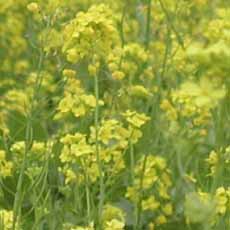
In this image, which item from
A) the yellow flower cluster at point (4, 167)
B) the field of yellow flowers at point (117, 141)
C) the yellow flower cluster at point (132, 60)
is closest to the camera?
the field of yellow flowers at point (117, 141)

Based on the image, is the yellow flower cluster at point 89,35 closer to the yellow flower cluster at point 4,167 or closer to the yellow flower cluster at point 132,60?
the yellow flower cluster at point 4,167

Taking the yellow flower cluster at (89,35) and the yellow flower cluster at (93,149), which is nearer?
the yellow flower cluster at (89,35)

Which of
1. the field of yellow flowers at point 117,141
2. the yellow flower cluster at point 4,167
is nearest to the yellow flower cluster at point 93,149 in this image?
the field of yellow flowers at point 117,141

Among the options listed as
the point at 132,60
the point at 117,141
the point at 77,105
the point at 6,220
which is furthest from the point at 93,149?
the point at 132,60

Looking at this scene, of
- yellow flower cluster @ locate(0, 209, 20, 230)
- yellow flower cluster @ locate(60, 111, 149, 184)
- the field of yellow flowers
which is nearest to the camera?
the field of yellow flowers

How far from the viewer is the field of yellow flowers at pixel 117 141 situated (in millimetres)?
1704

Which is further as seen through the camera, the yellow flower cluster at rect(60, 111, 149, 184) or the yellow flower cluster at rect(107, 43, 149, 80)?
the yellow flower cluster at rect(107, 43, 149, 80)

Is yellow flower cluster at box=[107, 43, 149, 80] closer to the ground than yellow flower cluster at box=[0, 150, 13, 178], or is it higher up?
higher up

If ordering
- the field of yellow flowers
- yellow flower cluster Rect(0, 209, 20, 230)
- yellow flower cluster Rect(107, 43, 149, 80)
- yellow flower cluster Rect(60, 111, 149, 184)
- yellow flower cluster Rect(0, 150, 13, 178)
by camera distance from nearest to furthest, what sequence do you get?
the field of yellow flowers < yellow flower cluster Rect(0, 209, 20, 230) < yellow flower cluster Rect(60, 111, 149, 184) < yellow flower cluster Rect(0, 150, 13, 178) < yellow flower cluster Rect(107, 43, 149, 80)

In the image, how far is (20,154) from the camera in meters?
2.53

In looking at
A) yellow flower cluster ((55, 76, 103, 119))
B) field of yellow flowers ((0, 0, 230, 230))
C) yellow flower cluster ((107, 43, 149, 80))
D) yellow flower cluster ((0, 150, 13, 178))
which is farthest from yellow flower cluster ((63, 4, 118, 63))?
yellow flower cluster ((107, 43, 149, 80))

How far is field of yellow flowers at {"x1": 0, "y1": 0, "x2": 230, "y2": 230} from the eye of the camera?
5.59ft

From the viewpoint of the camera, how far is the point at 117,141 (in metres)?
2.71

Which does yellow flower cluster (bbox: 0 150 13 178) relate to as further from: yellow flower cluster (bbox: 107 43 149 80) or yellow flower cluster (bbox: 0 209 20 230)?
yellow flower cluster (bbox: 107 43 149 80)
